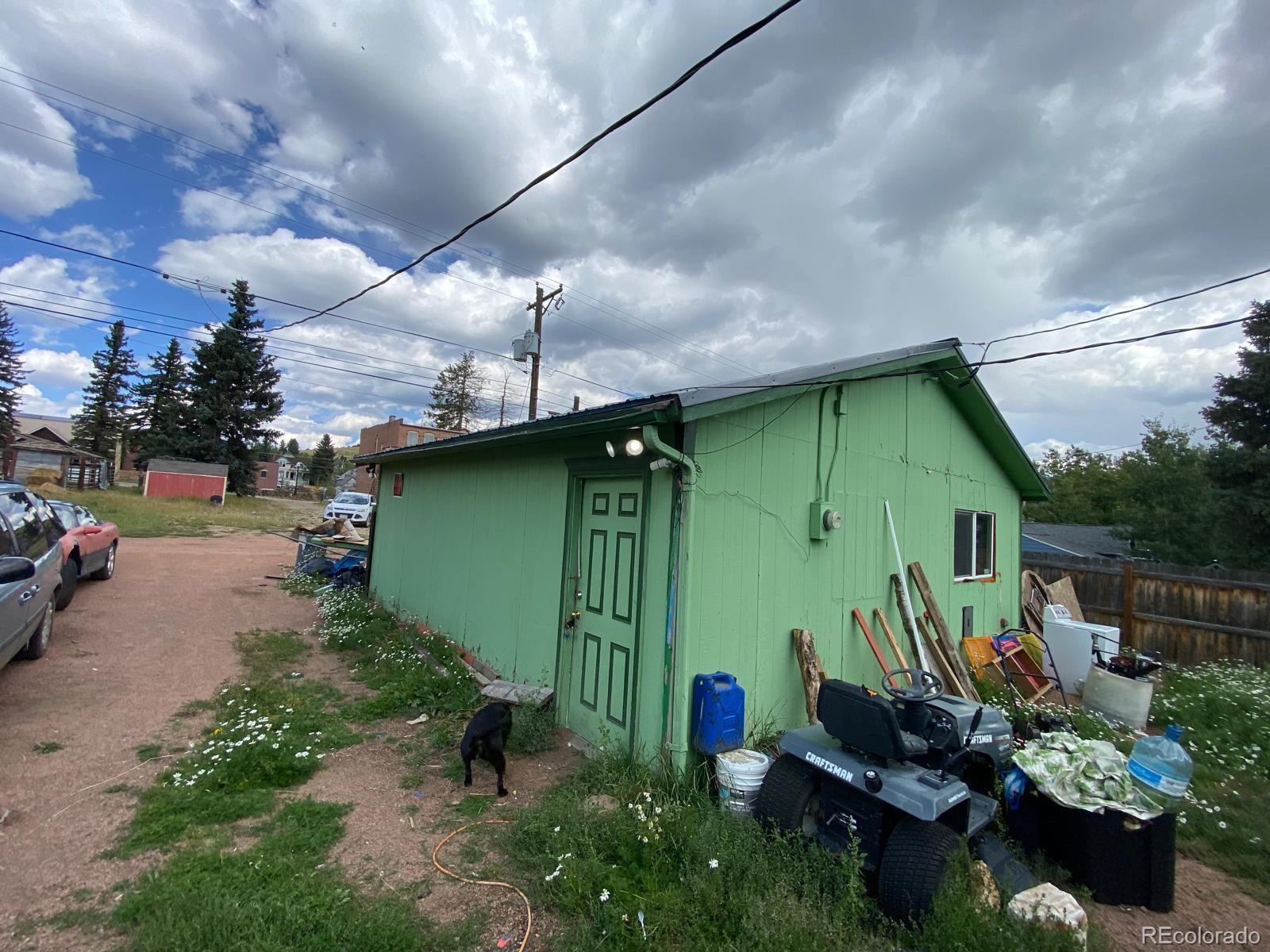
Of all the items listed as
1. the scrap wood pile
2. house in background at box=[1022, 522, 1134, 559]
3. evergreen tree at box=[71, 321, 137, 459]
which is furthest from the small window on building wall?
evergreen tree at box=[71, 321, 137, 459]

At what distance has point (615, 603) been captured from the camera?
4500mm

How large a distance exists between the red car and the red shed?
25673 mm

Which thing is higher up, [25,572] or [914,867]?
[25,572]

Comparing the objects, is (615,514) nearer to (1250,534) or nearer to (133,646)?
(133,646)

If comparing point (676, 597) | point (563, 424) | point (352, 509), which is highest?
point (563, 424)

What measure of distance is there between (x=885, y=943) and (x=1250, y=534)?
18.8 metres

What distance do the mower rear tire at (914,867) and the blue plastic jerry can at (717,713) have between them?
1161mm

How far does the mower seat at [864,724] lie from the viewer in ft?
9.61

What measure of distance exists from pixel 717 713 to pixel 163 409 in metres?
46.7

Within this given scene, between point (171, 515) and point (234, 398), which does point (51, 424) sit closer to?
point (234, 398)

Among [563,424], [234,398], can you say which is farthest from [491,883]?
[234,398]

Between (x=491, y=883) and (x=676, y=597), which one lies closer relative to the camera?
(x=491, y=883)

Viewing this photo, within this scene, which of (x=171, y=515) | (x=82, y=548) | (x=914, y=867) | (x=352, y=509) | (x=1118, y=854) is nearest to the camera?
(x=914, y=867)

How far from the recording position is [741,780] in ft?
11.7
